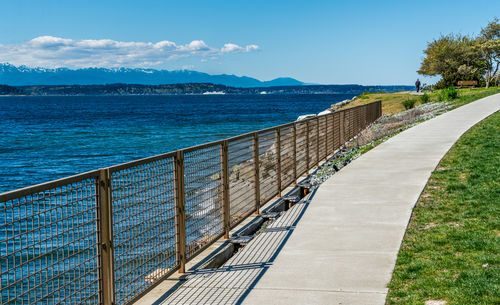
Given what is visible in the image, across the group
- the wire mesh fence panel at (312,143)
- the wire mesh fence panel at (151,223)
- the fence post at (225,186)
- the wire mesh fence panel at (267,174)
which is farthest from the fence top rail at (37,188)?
the wire mesh fence panel at (312,143)

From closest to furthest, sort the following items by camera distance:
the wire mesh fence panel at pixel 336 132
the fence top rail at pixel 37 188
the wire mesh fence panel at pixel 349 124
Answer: the fence top rail at pixel 37 188 → the wire mesh fence panel at pixel 336 132 → the wire mesh fence panel at pixel 349 124

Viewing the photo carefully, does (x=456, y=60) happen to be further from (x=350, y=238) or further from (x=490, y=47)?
(x=350, y=238)

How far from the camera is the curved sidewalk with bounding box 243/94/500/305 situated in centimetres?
551

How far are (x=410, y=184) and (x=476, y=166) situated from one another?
2046mm

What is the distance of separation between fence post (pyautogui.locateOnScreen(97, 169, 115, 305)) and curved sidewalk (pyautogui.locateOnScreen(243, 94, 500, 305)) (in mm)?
1283

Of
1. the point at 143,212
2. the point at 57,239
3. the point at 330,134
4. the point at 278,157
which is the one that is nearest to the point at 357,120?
the point at 330,134

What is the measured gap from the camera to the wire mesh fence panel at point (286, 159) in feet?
36.6

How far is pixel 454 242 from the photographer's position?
6.94m

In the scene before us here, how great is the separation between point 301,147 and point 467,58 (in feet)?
215

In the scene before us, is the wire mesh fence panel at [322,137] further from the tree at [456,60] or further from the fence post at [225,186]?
the tree at [456,60]

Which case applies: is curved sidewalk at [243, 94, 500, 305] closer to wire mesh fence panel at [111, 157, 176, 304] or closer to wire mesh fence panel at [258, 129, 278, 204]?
wire mesh fence panel at [258, 129, 278, 204]

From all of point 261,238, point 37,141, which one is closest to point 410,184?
point 261,238

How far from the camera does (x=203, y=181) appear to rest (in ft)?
23.2

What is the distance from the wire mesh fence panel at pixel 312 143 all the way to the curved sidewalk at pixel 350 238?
40.9 inches
